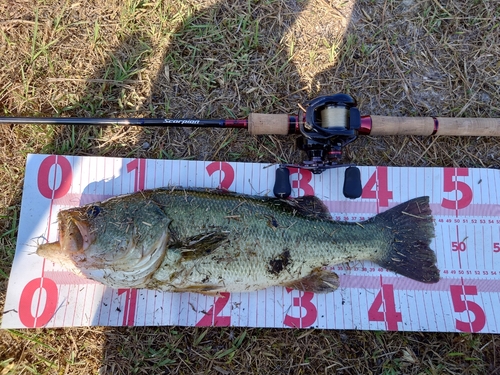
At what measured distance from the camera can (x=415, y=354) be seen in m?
3.07

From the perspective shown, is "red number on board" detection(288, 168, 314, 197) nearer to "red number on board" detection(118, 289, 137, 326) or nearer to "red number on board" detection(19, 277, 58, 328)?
"red number on board" detection(118, 289, 137, 326)

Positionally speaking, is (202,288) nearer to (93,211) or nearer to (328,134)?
(93,211)

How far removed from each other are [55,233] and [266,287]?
6.43ft

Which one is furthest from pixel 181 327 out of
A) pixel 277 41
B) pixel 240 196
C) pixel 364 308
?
pixel 277 41

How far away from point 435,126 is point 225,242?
219cm

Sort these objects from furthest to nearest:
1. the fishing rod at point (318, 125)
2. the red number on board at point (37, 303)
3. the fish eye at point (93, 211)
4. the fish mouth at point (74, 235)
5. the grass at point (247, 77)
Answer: the grass at point (247, 77)
the red number on board at point (37, 303)
the fishing rod at point (318, 125)
the fish eye at point (93, 211)
the fish mouth at point (74, 235)

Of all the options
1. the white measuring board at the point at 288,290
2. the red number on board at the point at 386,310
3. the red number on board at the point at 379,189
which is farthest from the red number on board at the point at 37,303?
the red number on board at the point at 379,189

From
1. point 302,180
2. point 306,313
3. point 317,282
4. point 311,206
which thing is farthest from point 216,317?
point 302,180

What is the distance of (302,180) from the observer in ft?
10.8

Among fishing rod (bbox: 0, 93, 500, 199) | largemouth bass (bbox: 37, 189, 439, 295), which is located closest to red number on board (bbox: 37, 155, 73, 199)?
fishing rod (bbox: 0, 93, 500, 199)

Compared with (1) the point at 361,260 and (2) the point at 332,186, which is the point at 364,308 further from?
(2) the point at 332,186

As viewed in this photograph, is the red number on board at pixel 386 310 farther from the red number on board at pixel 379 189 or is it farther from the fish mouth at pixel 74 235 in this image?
the fish mouth at pixel 74 235

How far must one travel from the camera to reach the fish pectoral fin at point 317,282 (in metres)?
2.96

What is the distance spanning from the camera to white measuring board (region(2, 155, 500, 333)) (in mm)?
3021
